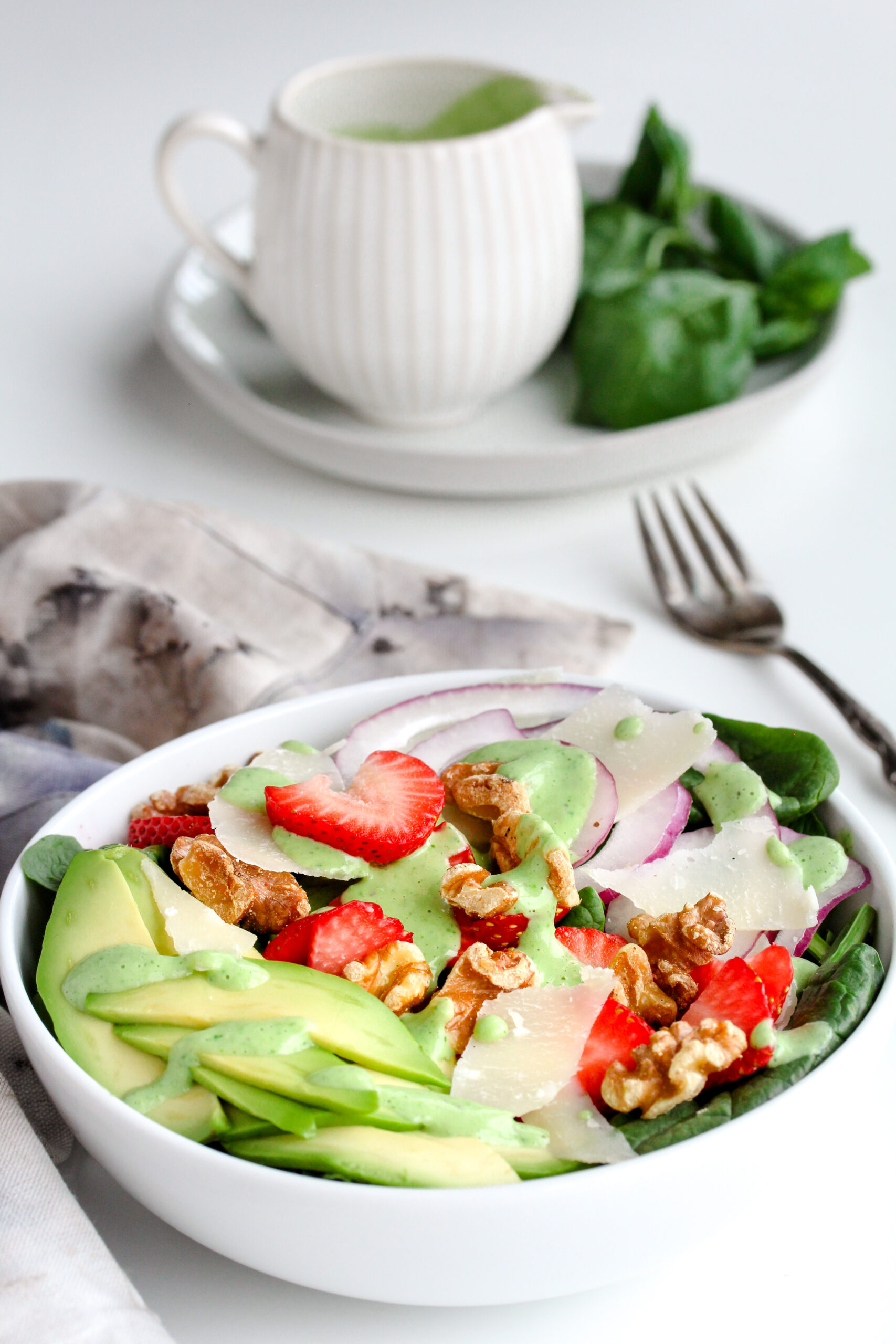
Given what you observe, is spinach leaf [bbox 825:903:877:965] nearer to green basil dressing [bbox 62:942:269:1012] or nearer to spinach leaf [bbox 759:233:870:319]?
green basil dressing [bbox 62:942:269:1012]

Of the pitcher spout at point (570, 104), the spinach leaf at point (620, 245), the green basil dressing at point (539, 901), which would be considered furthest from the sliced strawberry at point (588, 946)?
the spinach leaf at point (620, 245)

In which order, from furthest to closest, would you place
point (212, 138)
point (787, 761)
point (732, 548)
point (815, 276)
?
point (815, 276), point (212, 138), point (732, 548), point (787, 761)

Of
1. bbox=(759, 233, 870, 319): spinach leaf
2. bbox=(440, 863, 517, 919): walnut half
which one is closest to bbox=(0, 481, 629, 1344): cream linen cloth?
bbox=(440, 863, 517, 919): walnut half

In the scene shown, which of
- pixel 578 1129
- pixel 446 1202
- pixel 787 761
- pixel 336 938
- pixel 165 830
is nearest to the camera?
pixel 446 1202

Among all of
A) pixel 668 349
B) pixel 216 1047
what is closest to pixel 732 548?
pixel 668 349

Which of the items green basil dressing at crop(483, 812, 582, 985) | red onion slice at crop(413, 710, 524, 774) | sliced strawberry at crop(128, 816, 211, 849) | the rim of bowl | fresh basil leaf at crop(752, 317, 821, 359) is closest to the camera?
the rim of bowl

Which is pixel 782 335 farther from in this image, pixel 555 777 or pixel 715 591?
pixel 555 777

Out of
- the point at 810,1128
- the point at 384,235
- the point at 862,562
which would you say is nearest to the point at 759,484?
the point at 862,562
